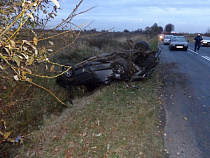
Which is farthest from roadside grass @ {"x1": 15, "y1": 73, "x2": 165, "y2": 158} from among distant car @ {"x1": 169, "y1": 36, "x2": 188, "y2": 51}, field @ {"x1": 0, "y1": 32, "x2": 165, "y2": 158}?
distant car @ {"x1": 169, "y1": 36, "x2": 188, "y2": 51}

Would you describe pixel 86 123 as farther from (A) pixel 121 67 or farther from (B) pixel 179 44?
(B) pixel 179 44

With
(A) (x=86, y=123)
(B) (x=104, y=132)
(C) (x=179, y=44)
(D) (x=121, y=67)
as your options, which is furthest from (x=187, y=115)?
(C) (x=179, y=44)

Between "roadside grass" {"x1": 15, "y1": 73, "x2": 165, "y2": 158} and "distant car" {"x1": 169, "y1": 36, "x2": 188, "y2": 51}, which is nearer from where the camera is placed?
"roadside grass" {"x1": 15, "y1": 73, "x2": 165, "y2": 158}

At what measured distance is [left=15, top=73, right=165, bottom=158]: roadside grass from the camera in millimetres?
3478

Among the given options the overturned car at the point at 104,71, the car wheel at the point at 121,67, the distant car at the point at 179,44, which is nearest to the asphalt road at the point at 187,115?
the overturned car at the point at 104,71

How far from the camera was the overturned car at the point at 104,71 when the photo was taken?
6609mm

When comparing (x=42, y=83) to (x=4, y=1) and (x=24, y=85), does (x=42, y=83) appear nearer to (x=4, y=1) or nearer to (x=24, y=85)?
(x=24, y=85)

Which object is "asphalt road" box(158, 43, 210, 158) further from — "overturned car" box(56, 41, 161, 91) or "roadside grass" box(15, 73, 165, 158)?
"overturned car" box(56, 41, 161, 91)

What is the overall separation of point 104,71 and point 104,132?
302 cm

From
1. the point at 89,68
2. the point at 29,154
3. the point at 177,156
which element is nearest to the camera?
the point at 177,156

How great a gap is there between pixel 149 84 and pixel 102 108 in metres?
2.99

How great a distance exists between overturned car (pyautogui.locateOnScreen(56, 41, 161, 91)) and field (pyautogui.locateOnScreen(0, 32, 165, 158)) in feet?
1.69

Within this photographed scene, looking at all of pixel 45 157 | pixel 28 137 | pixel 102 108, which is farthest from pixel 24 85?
pixel 45 157

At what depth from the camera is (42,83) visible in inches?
267
